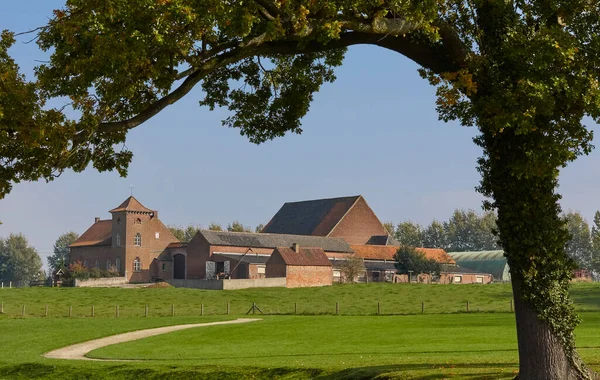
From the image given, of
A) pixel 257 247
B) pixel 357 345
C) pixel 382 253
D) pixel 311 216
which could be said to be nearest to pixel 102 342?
pixel 357 345

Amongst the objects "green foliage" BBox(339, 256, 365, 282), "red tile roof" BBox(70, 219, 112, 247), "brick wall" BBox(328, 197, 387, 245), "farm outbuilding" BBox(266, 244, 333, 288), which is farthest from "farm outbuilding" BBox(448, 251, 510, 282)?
"red tile roof" BBox(70, 219, 112, 247)

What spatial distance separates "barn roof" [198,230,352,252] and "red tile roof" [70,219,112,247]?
68.6 ft

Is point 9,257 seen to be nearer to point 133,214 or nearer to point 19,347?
point 133,214

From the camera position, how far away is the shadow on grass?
698 inches

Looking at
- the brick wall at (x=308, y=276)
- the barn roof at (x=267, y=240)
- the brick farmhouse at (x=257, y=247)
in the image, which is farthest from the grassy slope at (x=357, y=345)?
the barn roof at (x=267, y=240)

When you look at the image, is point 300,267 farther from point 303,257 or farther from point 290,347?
point 290,347

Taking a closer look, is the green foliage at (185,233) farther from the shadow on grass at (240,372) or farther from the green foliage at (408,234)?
the shadow on grass at (240,372)

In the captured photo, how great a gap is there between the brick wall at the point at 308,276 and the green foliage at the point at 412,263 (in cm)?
798

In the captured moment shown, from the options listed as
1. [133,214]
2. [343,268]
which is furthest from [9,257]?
[343,268]

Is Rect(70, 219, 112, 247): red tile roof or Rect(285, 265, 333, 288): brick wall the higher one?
Rect(70, 219, 112, 247): red tile roof

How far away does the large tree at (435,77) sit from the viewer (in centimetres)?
1432

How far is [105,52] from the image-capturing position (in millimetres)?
14164

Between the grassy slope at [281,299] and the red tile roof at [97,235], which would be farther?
the red tile roof at [97,235]

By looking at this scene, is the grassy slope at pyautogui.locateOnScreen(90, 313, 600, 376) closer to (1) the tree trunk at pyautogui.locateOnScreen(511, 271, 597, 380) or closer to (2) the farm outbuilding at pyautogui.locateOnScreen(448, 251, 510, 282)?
(1) the tree trunk at pyautogui.locateOnScreen(511, 271, 597, 380)
